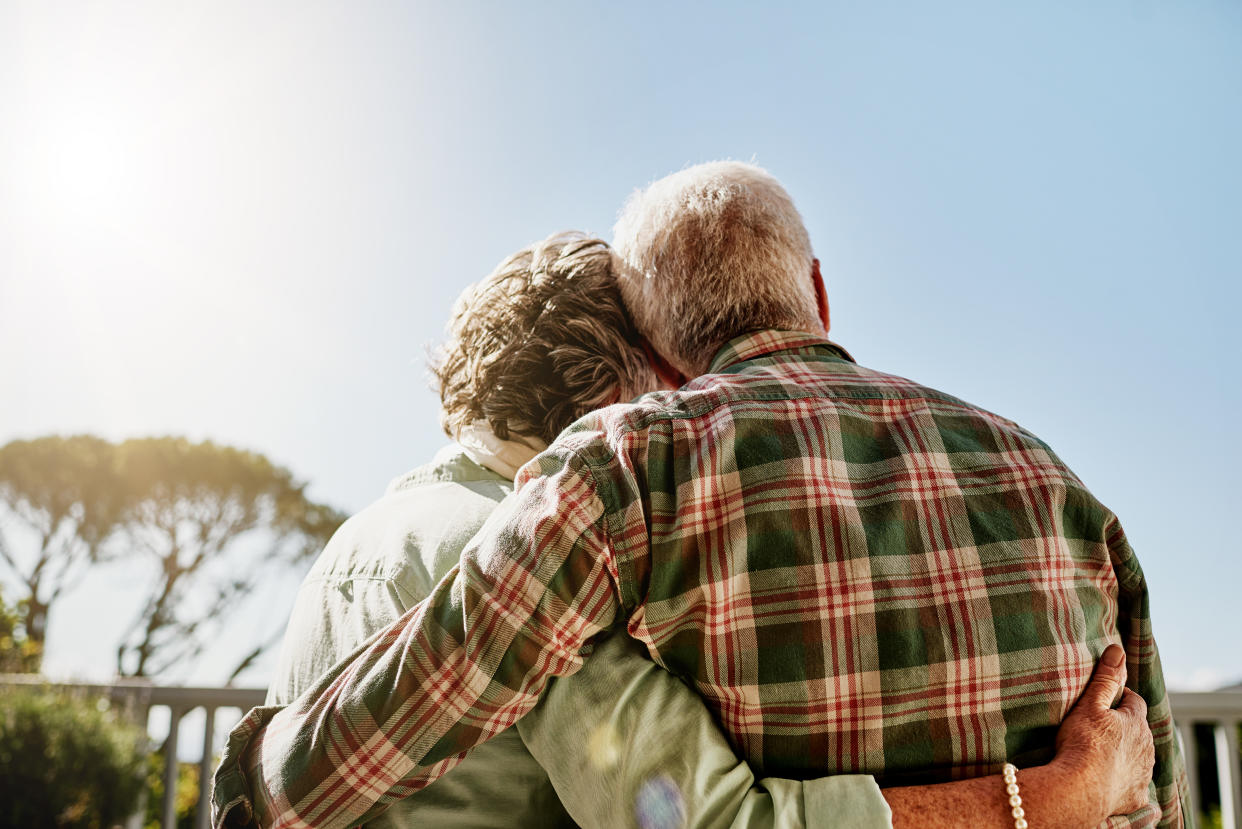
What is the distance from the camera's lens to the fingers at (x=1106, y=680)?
95 cm

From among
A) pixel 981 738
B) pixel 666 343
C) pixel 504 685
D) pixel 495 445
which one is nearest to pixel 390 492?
pixel 495 445

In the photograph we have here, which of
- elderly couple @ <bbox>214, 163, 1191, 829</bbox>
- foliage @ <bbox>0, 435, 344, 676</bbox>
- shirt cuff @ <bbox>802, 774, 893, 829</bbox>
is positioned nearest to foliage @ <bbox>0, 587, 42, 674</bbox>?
foliage @ <bbox>0, 435, 344, 676</bbox>

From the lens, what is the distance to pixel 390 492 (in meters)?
1.45

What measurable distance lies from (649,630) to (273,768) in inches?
18.4

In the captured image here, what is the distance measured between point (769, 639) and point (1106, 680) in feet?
1.38

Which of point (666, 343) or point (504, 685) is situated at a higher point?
point (666, 343)

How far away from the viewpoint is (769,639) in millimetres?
870

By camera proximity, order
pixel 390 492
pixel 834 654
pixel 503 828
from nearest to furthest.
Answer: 1. pixel 834 654
2. pixel 503 828
3. pixel 390 492

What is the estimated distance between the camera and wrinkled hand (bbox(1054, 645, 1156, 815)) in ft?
2.96

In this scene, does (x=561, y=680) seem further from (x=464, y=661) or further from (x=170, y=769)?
(x=170, y=769)

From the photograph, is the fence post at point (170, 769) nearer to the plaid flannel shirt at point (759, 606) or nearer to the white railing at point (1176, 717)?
the white railing at point (1176, 717)

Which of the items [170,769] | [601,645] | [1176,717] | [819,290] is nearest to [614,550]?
[601,645]

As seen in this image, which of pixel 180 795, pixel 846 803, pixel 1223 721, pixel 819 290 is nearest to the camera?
pixel 846 803

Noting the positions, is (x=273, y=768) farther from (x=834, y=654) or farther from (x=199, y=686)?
(x=199, y=686)
